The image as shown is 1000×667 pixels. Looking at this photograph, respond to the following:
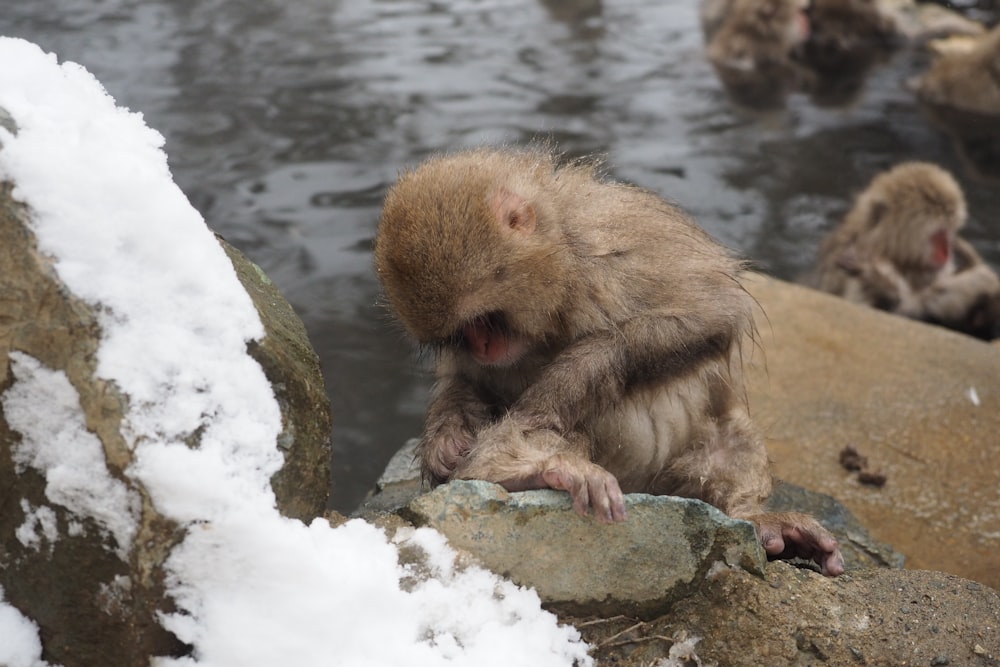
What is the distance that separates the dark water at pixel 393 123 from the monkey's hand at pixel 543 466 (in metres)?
3.40

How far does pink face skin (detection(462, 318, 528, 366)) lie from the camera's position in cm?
299

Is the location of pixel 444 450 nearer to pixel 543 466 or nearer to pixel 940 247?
pixel 543 466

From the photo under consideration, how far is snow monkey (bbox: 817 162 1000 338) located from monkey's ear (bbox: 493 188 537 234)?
18.3ft

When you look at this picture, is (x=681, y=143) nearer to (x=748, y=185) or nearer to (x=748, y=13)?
(x=748, y=185)

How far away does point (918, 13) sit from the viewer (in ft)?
48.3

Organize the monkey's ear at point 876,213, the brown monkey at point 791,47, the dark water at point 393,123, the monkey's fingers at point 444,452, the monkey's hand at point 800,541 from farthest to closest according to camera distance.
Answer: the brown monkey at point 791,47
the monkey's ear at point 876,213
the dark water at point 393,123
the monkey's fingers at point 444,452
the monkey's hand at point 800,541

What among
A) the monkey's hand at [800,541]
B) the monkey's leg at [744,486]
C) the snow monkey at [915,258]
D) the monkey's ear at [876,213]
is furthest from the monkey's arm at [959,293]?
the monkey's hand at [800,541]

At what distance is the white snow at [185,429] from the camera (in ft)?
6.97

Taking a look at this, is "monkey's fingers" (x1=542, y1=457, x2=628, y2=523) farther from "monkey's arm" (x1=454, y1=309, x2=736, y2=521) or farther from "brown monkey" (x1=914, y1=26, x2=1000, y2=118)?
"brown monkey" (x1=914, y1=26, x2=1000, y2=118)

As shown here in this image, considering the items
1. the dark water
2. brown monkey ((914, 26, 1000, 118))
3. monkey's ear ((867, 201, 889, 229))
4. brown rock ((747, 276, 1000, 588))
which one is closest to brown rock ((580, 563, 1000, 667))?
brown rock ((747, 276, 1000, 588))

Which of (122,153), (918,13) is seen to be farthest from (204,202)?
(918,13)

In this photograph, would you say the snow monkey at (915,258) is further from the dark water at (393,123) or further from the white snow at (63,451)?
the white snow at (63,451)

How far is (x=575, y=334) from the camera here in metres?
3.09

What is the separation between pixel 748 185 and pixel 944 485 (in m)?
5.15
